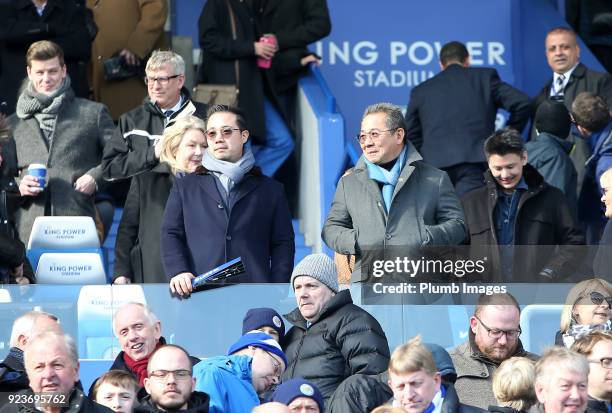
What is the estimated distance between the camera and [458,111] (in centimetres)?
1459

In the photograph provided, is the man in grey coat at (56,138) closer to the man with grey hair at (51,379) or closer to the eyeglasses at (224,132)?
the eyeglasses at (224,132)

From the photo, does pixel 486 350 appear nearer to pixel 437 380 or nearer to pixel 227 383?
pixel 437 380

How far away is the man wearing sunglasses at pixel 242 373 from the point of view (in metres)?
9.85

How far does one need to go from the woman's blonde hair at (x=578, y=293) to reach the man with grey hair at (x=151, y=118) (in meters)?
3.34

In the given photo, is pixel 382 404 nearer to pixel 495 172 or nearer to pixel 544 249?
pixel 544 249

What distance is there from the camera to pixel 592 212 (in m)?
14.3

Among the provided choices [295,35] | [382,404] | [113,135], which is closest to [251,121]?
[295,35]

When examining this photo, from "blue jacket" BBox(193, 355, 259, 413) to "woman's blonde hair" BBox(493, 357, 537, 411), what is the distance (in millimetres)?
1173

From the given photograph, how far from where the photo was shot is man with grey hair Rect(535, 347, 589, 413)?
9.30 m

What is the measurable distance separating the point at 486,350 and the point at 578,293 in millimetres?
622

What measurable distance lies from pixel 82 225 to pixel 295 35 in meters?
3.25

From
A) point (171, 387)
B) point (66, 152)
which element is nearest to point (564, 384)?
point (171, 387)

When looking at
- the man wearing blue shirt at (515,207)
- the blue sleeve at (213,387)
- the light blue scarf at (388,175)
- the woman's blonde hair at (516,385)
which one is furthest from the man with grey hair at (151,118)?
the woman's blonde hair at (516,385)

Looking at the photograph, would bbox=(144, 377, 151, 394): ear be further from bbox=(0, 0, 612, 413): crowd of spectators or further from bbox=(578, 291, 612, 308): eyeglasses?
bbox=(578, 291, 612, 308): eyeglasses
